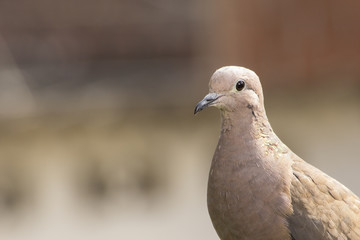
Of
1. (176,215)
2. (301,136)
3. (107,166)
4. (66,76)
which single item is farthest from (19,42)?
(301,136)

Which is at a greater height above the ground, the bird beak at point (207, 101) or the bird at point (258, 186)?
the bird beak at point (207, 101)

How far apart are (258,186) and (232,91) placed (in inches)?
13.1

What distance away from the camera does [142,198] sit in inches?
349

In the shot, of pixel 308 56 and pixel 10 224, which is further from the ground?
pixel 308 56

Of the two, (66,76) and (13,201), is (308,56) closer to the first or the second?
(66,76)

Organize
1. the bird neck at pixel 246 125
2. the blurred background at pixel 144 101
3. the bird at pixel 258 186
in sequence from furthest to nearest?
the blurred background at pixel 144 101, the bird neck at pixel 246 125, the bird at pixel 258 186

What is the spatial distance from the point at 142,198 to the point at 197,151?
62 centimetres

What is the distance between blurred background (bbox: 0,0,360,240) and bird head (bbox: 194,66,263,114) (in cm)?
469

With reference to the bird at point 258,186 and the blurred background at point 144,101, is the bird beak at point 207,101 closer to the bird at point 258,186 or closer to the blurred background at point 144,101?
the bird at point 258,186

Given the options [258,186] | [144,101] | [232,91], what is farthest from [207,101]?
[144,101]

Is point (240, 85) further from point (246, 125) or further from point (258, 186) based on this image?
point (258, 186)

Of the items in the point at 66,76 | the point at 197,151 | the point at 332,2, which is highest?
the point at 332,2

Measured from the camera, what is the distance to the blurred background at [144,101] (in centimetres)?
838

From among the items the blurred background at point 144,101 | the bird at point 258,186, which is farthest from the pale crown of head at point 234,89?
the blurred background at point 144,101
